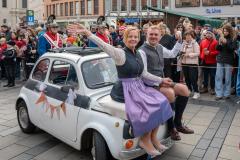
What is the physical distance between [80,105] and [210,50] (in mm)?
5787

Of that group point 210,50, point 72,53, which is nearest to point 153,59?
point 72,53

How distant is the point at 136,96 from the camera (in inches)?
186

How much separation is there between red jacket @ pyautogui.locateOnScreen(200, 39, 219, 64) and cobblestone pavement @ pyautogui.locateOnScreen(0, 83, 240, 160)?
79.6 inches

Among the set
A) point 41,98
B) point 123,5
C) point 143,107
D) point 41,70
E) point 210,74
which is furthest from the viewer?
point 123,5

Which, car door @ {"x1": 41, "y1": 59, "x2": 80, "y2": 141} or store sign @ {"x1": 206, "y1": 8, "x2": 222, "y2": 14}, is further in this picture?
store sign @ {"x1": 206, "y1": 8, "x2": 222, "y2": 14}

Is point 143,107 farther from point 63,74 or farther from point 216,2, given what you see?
point 216,2

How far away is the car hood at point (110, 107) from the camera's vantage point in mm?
4672

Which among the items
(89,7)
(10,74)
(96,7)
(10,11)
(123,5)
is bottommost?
(10,74)

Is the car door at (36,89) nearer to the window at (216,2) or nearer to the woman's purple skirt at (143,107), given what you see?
the woman's purple skirt at (143,107)

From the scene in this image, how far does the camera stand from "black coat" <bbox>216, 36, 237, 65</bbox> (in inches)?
362

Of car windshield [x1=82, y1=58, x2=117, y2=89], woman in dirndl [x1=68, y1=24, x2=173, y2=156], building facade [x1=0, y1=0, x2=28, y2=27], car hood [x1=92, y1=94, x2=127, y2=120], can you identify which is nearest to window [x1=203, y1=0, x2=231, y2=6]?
car windshield [x1=82, y1=58, x2=117, y2=89]

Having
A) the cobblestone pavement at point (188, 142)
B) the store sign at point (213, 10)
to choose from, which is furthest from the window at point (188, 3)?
the cobblestone pavement at point (188, 142)

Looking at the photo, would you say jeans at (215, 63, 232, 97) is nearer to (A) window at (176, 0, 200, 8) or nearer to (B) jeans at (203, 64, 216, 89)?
(B) jeans at (203, 64, 216, 89)

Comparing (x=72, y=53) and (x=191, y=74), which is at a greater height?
(x=72, y=53)
